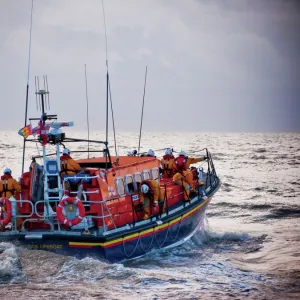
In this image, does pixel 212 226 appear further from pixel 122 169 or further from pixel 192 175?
pixel 122 169

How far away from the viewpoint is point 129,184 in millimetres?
16203

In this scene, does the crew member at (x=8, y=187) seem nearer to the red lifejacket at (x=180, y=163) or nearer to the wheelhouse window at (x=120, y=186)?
the wheelhouse window at (x=120, y=186)

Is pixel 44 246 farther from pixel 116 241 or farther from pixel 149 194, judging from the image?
pixel 149 194

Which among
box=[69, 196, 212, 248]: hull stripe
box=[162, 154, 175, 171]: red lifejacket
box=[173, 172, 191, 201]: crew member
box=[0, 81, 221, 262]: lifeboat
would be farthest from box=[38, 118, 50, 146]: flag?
box=[162, 154, 175, 171]: red lifejacket

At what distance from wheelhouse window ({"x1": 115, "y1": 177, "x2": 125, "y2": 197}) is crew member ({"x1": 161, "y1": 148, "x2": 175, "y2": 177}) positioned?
370 centimetres

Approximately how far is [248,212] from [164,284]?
1233cm

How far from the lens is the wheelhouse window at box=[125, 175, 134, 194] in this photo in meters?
16.0

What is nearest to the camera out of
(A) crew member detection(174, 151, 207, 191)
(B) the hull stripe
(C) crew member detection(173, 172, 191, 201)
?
(B) the hull stripe

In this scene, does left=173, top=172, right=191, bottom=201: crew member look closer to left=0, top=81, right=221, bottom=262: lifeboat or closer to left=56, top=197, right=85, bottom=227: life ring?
left=0, top=81, right=221, bottom=262: lifeboat

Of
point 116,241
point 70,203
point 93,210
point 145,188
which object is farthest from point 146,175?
point 70,203

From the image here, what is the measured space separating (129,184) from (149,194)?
0.61 meters

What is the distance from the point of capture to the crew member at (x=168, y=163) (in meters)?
19.3

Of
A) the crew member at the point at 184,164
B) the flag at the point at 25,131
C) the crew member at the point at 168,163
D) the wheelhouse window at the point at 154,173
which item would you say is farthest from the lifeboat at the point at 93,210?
the crew member at the point at 168,163

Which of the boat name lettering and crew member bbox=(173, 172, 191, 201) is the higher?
crew member bbox=(173, 172, 191, 201)
